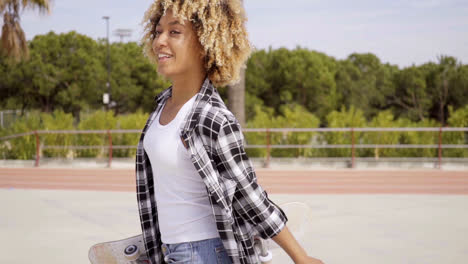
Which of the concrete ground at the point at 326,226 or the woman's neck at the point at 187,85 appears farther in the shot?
the concrete ground at the point at 326,226

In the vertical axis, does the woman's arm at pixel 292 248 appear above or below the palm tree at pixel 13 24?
below

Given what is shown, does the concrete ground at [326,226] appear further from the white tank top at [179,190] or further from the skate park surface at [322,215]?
the white tank top at [179,190]

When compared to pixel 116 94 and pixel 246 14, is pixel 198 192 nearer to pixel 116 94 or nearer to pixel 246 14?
pixel 246 14

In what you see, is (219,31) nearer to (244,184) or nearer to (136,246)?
(244,184)

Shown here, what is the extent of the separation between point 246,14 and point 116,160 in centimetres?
1334

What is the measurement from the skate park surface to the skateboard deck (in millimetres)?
573

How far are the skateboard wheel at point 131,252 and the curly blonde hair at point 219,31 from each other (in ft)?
2.19

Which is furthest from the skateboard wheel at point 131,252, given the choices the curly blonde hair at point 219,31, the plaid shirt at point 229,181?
the curly blonde hair at point 219,31

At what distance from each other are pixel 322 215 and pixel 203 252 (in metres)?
5.70

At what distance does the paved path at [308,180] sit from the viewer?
1023cm

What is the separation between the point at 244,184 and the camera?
162cm

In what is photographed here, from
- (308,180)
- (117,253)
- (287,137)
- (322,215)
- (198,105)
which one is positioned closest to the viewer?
(198,105)

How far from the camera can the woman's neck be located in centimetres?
189

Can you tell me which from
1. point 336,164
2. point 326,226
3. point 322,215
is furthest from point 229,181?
point 336,164
